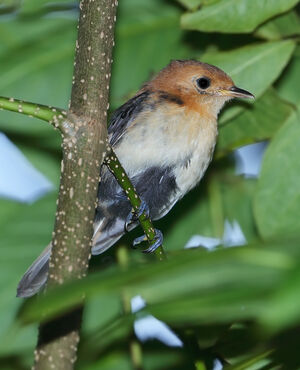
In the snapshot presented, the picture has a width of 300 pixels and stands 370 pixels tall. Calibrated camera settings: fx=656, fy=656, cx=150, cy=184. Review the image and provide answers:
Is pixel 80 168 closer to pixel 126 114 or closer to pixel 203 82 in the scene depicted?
pixel 126 114

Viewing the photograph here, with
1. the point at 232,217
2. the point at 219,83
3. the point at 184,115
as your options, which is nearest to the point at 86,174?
the point at 232,217

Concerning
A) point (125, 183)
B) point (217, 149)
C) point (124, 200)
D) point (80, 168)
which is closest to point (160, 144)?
point (217, 149)

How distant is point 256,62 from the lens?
8.81 feet

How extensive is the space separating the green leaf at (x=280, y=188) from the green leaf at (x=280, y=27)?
0.48 meters

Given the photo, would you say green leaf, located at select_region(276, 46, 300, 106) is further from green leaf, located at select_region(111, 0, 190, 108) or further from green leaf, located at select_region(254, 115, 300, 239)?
green leaf, located at select_region(254, 115, 300, 239)

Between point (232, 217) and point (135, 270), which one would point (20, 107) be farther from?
point (232, 217)

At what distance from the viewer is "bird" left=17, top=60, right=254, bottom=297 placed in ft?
10.9

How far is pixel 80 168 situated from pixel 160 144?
1584mm

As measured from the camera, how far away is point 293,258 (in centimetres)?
69

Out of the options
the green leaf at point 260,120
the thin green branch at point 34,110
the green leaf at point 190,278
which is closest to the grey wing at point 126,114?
the green leaf at point 260,120

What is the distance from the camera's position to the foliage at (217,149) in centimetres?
207

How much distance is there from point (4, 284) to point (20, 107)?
1217 mm

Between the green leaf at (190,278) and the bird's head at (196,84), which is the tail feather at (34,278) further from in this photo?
the green leaf at (190,278)

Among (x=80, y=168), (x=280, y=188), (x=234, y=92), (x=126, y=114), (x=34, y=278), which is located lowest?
(x=80, y=168)
